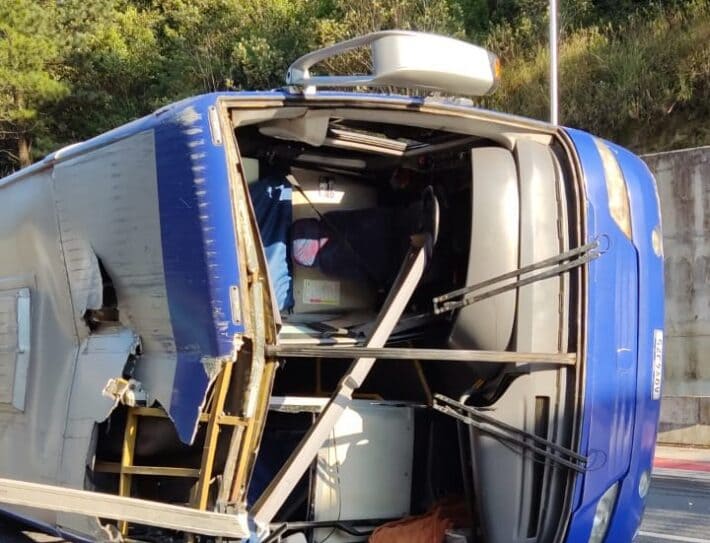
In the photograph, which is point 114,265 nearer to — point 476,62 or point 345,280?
point 345,280

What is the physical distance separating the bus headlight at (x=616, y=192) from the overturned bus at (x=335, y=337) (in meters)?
0.02

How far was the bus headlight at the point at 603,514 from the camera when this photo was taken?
11.2 ft

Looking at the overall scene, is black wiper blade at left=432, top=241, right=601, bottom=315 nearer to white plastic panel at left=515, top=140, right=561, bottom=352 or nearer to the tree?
white plastic panel at left=515, top=140, right=561, bottom=352

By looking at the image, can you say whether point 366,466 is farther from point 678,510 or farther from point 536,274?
point 678,510

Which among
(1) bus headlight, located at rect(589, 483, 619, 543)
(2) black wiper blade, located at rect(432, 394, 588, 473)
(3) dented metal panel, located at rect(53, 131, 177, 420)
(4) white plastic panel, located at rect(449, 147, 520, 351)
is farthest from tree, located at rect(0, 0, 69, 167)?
(1) bus headlight, located at rect(589, 483, 619, 543)

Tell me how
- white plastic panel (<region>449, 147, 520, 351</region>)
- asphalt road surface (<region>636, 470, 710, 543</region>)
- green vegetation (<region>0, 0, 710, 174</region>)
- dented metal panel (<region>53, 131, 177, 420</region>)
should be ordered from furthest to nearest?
green vegetation (<region>0, 0, 710, 174</region>) < asphalt road surface (<region>636, 470, 710, 543</region>) < white plastic panel (<region>449, 147, 520, 351</region>) < dented metal panel (<region>53, 131, 177, 420</region>)

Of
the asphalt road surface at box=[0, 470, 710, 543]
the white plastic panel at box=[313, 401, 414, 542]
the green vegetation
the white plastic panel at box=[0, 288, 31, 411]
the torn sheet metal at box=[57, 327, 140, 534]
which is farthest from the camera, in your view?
the green vegetation

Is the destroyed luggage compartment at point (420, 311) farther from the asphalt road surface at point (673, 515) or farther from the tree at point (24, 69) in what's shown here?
the tree at point (24, 69)

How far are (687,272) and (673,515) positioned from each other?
6426mm

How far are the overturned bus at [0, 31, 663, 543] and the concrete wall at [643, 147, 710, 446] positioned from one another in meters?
9.40

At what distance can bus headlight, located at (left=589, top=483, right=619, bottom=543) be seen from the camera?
3.41 meters

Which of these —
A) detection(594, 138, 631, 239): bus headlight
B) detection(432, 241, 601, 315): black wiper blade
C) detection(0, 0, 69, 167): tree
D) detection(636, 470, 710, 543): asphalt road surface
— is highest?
detection(0, 0, 69, 167): tree

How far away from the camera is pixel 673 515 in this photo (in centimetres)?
704

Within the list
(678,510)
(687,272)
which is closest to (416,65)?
(678,510)
